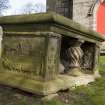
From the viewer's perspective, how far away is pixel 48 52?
12.7ft

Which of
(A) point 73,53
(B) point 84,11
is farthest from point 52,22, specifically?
(B) point 84,11

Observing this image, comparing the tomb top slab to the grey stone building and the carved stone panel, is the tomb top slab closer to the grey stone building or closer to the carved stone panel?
the carved stone panel

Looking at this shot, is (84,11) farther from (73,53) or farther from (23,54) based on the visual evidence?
(23,54)

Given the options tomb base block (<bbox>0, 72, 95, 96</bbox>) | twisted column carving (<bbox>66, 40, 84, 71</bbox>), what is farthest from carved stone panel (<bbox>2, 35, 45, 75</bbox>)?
twisted column carving (<bbox>66, 40, 84, 71</bbox>)

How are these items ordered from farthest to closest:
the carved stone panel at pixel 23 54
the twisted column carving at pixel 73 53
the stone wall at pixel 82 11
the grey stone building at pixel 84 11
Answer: the stone wall at pixel 82 11 < the grey stone building at pixel 84 11 < the twisted column carving at pixel 73 53 < the carved stone panel at pixel 23 54

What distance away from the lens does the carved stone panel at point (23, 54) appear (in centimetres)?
395

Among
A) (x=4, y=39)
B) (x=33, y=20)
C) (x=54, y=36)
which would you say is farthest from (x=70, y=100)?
(x=4, y=39)

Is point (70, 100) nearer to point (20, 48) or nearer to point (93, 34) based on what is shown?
point (20, 48)

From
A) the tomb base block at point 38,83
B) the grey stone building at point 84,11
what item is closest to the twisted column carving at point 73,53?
the tomb base block at point 38,83

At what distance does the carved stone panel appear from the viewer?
395 centimetres

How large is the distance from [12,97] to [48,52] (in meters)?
0.81

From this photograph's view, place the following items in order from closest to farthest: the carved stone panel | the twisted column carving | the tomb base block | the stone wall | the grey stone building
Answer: the tomb base block, the carved stone panel, the twisted column carving, the grey stone building, the stone wall

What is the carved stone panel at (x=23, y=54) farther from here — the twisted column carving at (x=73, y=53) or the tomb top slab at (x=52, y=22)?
the twisted column carving at (x=73, y=53)

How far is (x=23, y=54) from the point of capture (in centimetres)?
423
